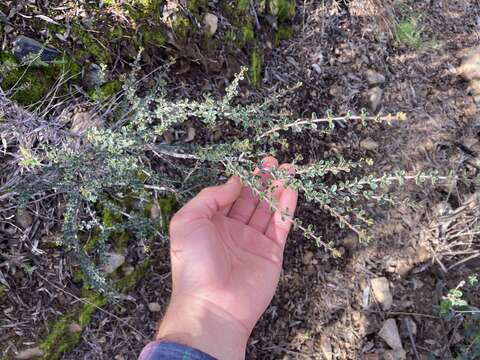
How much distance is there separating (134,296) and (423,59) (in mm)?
2617

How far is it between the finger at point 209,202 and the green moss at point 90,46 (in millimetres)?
895

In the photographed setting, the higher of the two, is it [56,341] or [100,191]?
[100,191]

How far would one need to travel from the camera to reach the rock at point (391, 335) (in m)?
2.82

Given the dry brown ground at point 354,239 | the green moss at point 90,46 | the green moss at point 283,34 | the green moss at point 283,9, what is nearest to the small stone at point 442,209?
the dry brown ground at point 354,239

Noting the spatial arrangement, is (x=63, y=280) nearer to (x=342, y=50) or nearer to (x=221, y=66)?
(x=221, y=66)

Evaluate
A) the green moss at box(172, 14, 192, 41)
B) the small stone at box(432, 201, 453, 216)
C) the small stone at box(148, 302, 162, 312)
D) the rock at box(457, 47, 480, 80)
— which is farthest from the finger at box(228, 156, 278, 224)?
the rock at box(457, 47, 480, 80)

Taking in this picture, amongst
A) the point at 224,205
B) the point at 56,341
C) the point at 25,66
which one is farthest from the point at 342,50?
the point at 56,341

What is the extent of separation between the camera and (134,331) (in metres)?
2.52

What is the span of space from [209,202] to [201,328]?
1.98 ft

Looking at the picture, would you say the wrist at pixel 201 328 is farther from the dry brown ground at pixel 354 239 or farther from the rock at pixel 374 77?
the rock at pixel 374 77

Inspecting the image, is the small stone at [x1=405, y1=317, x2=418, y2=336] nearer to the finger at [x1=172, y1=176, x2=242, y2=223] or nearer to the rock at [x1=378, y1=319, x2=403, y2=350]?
the rock at [x1=378, y1=319, x2=403, y2=350]

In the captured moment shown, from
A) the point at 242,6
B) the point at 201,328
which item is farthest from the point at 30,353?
the point at 242,6

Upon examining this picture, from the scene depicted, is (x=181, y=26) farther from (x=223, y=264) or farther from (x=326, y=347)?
(x=326, y=347)

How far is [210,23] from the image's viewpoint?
272 cm
